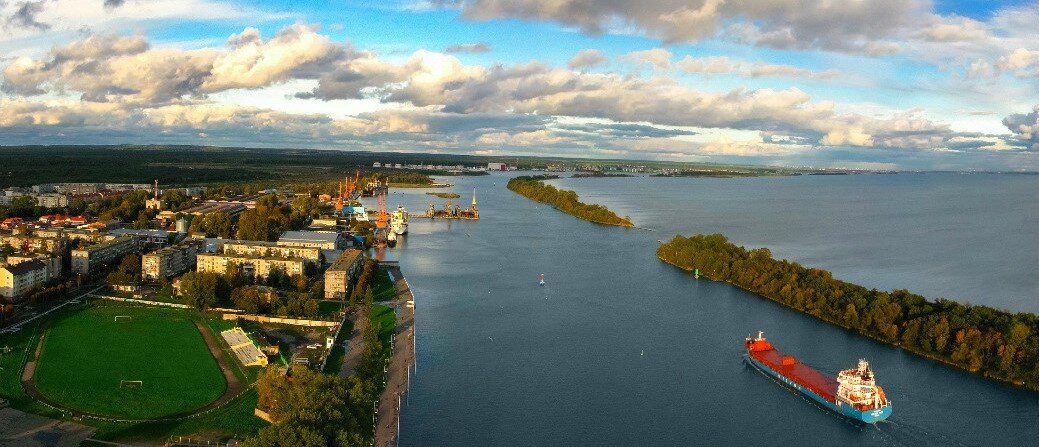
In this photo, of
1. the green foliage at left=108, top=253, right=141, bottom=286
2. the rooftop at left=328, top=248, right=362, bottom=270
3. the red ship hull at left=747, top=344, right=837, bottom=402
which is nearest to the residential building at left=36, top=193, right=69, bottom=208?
the green foliage at left=108, top=253, right=141, bottom=286

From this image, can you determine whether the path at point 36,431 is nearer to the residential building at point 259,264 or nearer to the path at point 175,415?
the path at point 175,415

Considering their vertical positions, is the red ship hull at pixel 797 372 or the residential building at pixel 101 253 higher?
the residential building at pixel 101 253

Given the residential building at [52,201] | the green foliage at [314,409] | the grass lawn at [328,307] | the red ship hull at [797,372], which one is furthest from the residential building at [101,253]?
the red ship hull at [797,372]

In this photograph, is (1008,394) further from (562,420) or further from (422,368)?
(422,368)

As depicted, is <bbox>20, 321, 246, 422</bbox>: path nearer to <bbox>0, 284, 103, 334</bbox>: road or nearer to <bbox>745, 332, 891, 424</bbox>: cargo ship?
<bbox>0, 284, 103, 334</bbox>: road

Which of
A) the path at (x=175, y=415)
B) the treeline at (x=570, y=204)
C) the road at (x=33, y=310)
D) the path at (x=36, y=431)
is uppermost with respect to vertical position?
the treeline at (x=570, y=204)
